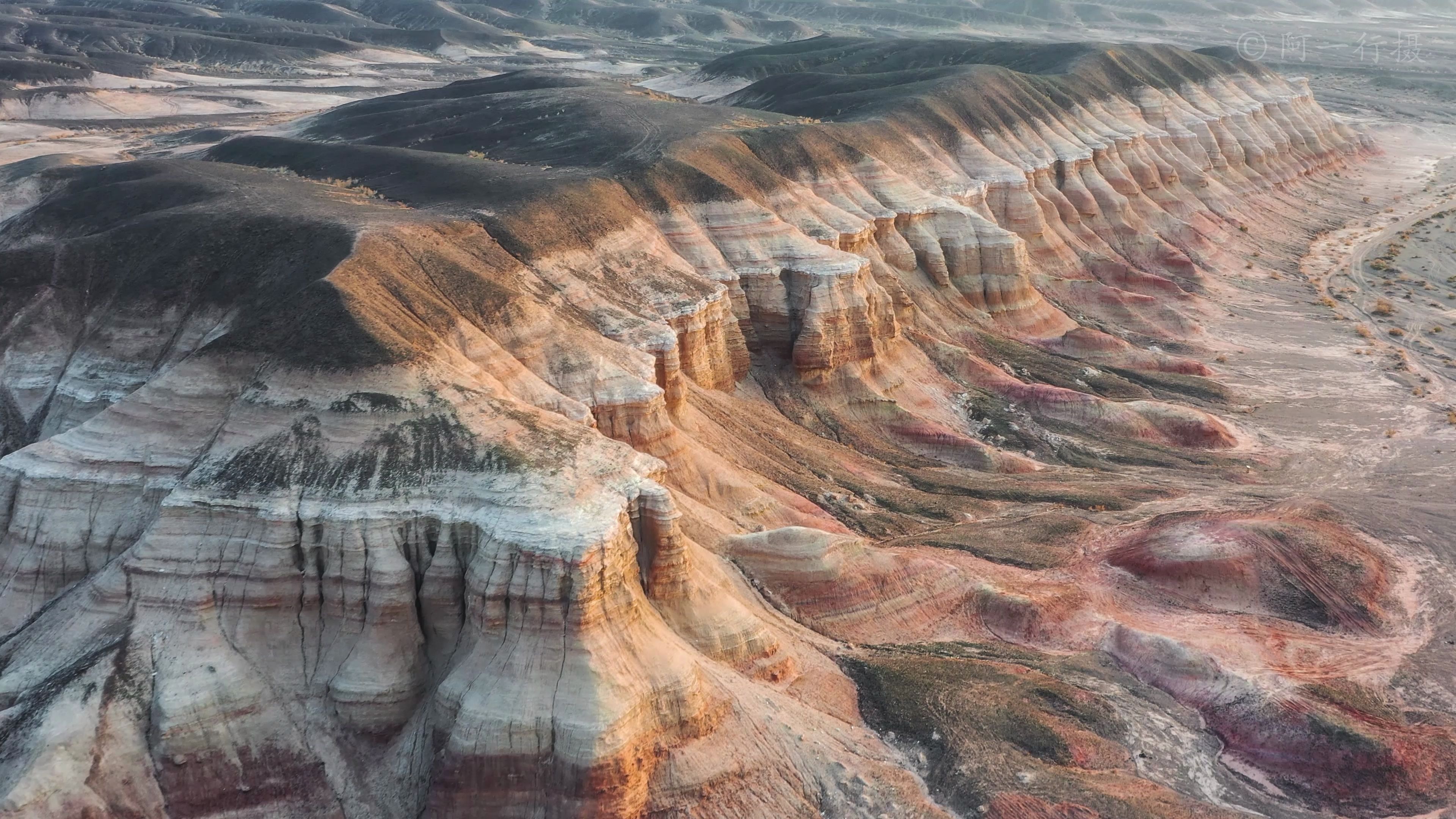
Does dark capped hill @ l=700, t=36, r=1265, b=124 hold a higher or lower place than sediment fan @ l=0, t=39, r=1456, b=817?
higher

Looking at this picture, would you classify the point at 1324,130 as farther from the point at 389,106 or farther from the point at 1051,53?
the point at 389,106

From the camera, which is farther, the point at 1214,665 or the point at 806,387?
the point at 806,387

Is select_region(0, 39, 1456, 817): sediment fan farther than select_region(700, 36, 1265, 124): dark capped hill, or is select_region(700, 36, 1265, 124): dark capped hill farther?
select_region(700, 36, 1265, 124): dark capped hill

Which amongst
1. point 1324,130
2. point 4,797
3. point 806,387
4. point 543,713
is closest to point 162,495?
point 4,797

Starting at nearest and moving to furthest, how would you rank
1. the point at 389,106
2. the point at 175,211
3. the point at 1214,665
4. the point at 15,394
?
the point at 1214,665, the point at 15,394, the point at 175,211, the point at 389,106

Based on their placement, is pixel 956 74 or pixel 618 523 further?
pixel 956 74

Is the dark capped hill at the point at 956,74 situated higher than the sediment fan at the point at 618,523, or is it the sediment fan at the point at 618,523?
the dark capped hill at the point at 956,74

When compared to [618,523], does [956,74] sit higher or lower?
higher

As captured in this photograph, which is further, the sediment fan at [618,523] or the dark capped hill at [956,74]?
the dark capped hill at [956,74]
